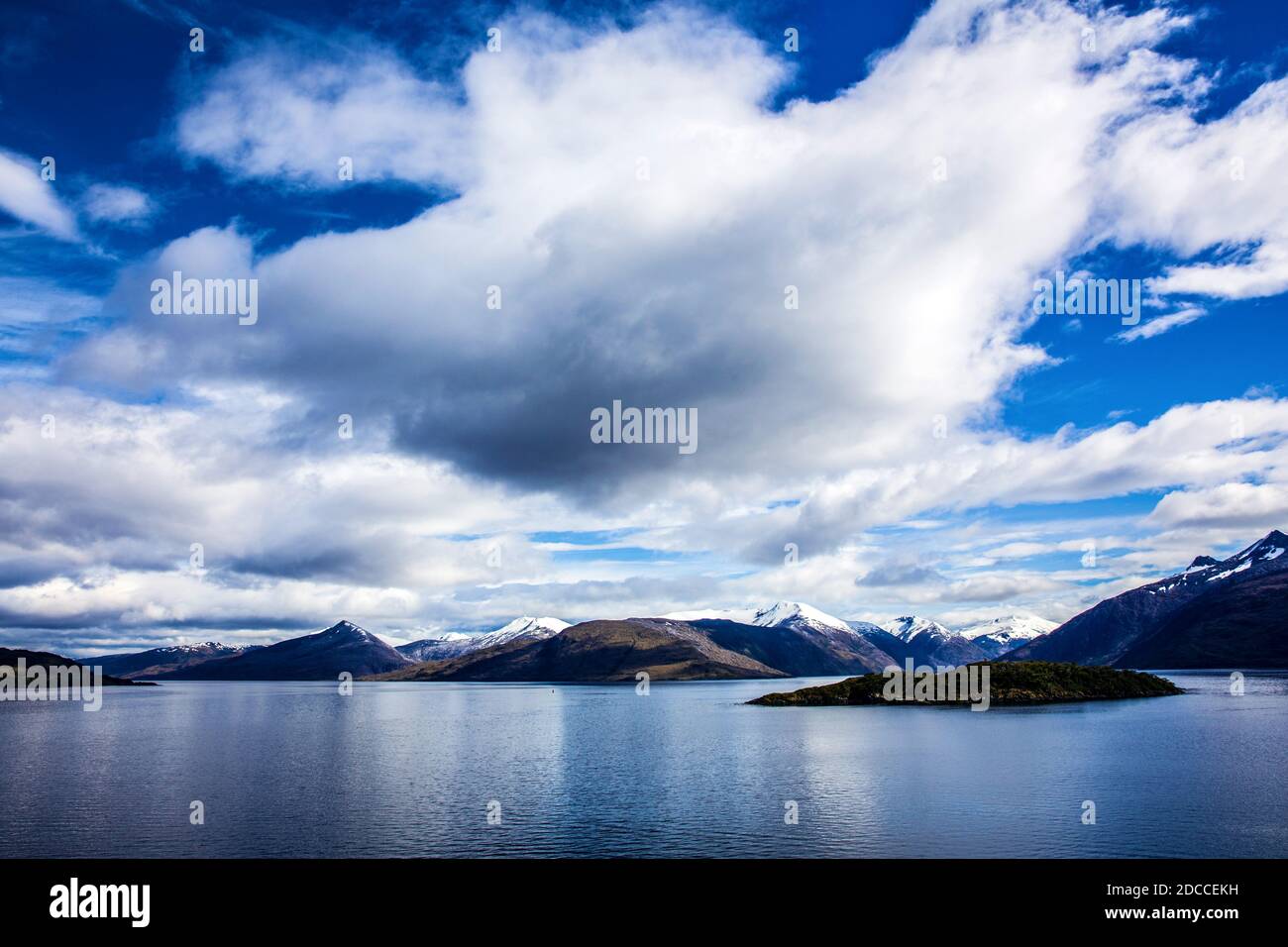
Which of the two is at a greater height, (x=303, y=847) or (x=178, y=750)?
(x=303, y=847)

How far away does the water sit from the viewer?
6109 centimetres

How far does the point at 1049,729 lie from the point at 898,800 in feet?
278

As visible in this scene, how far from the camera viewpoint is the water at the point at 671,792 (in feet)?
200

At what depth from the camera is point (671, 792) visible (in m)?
83.9

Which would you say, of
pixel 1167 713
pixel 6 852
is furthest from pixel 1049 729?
pixel 6 852

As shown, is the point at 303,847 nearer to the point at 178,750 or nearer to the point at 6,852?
the point at 6,852
